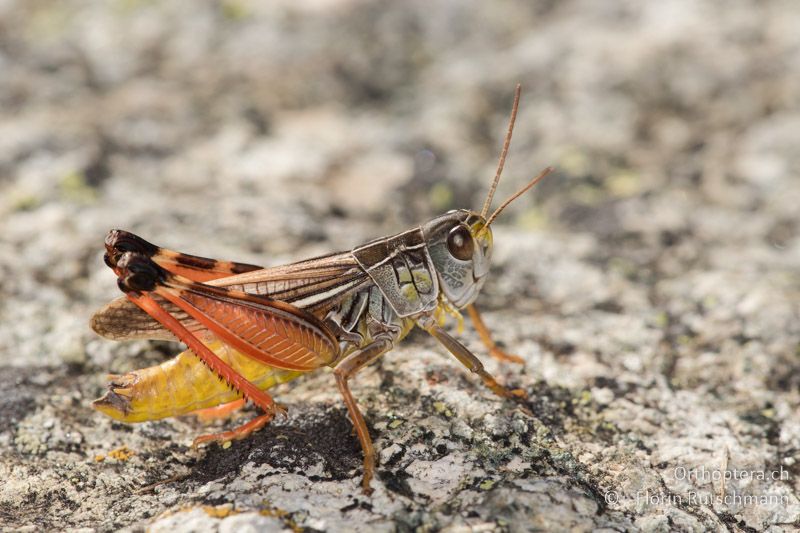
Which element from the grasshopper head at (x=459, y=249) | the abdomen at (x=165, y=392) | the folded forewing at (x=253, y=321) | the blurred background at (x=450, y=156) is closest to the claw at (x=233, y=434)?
the abdomen at (x=165, y=392)

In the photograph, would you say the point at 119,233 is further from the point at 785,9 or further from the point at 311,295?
the point at 785,9

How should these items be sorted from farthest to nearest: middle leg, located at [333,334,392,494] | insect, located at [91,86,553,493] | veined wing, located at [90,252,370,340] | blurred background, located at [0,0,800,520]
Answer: blurred background, located at [0,0,800,520] < veined wing, located at [90,252,370,340] < insect, located at [91,86,553,493] < middle leg, located at [333,334,392,494]

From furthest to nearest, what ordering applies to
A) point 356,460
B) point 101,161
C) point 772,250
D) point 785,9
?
point 785,9, point 101,161, point 772,250, point 356,460

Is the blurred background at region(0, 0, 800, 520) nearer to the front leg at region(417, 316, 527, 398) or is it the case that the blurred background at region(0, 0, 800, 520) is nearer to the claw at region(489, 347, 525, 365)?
the claw at region(489, 347, 525, 365)

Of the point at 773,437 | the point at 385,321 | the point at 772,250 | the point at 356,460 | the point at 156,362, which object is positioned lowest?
the point at 773,437

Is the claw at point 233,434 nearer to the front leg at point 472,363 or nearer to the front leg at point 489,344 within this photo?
the front leg at point 472,363

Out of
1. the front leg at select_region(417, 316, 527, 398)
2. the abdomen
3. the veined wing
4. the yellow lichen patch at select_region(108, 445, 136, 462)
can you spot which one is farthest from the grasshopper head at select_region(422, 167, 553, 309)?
the yellow lichen patch at select_region(108, 445, 136, 462)

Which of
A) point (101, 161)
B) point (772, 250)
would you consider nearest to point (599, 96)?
point (772, 250)

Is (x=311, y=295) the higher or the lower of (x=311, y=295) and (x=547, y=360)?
the higher
